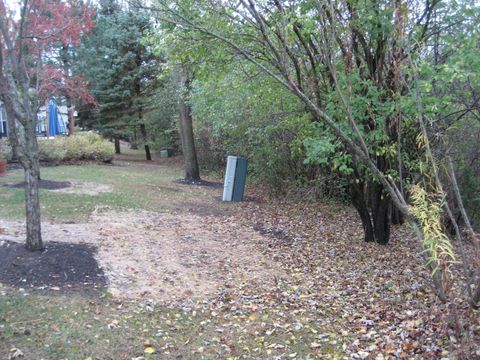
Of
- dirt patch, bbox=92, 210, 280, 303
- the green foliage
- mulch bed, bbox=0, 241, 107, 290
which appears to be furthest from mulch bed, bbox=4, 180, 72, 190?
the green foliage

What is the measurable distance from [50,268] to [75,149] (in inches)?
542

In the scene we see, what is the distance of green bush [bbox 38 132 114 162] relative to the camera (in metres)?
17.2

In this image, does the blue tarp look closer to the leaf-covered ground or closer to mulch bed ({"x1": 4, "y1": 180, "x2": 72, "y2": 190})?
mulch bed ({"x1": 4, "y1": 180, "x2": 72, "y2": 190})

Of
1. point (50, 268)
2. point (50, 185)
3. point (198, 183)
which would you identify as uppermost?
point (50, 185)

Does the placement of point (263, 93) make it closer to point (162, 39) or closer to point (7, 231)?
point (162, 39)

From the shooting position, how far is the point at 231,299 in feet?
18.0

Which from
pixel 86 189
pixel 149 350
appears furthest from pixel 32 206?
pixel 86 189

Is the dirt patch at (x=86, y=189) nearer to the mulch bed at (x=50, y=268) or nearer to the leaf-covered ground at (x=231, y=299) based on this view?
the leaf-covered ground at (x=231, y=299)

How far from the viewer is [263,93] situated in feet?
31.0

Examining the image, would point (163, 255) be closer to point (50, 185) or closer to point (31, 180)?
point (31, 180)

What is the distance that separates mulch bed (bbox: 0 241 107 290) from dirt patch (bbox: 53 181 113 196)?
5.16 meters

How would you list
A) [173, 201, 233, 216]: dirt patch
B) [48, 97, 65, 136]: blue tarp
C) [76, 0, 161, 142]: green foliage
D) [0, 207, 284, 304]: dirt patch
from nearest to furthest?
[0, 207, 284, 304]: dirt patch → [173, 201, 233, 216]: dirt patch → [76, 0, 161, 142]: green foliage → [48, 97, 65, 136]: blue tarp

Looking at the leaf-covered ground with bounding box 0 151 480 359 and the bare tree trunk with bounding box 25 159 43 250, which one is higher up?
the bare tree trunk with bounding box 25 159 43 250

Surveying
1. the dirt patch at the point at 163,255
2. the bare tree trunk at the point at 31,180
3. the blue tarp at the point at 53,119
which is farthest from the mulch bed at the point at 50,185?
the blue tarp at the point at 53,119
